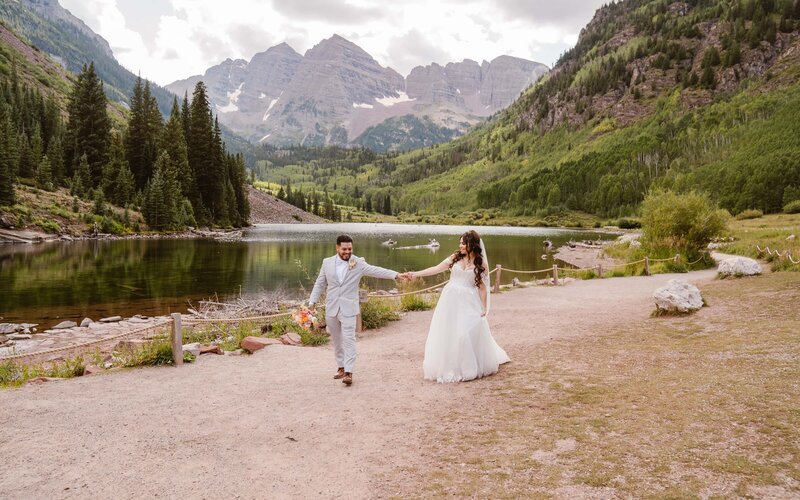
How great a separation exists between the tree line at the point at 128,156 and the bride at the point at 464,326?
6886 cm

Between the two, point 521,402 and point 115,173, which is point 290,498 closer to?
point 521,402

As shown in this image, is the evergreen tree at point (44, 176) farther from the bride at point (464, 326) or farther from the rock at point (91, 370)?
the bride at point (464, 326)

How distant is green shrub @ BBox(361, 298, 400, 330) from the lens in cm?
1714

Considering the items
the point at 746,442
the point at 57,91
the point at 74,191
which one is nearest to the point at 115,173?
the point at 74,191

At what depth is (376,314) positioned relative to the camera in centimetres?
1761

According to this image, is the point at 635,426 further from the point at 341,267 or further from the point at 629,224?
the point at 629,224

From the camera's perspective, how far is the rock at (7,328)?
66.9 feet

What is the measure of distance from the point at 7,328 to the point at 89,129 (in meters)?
80.9

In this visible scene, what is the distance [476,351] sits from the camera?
393 inches

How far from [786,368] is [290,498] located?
8747 millimetres

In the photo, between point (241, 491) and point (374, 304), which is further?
point (374, 304)

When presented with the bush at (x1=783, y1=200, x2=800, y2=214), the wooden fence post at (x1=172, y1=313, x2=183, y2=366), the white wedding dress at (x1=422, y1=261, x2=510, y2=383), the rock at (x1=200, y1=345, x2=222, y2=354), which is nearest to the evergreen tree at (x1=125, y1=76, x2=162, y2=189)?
the rock at (x1=200, y1=345, x2=222, y2=354)

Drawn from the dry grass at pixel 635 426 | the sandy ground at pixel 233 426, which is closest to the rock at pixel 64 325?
the sandy ground at pixel 233 426

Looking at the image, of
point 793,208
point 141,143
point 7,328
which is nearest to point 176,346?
point 7,328
